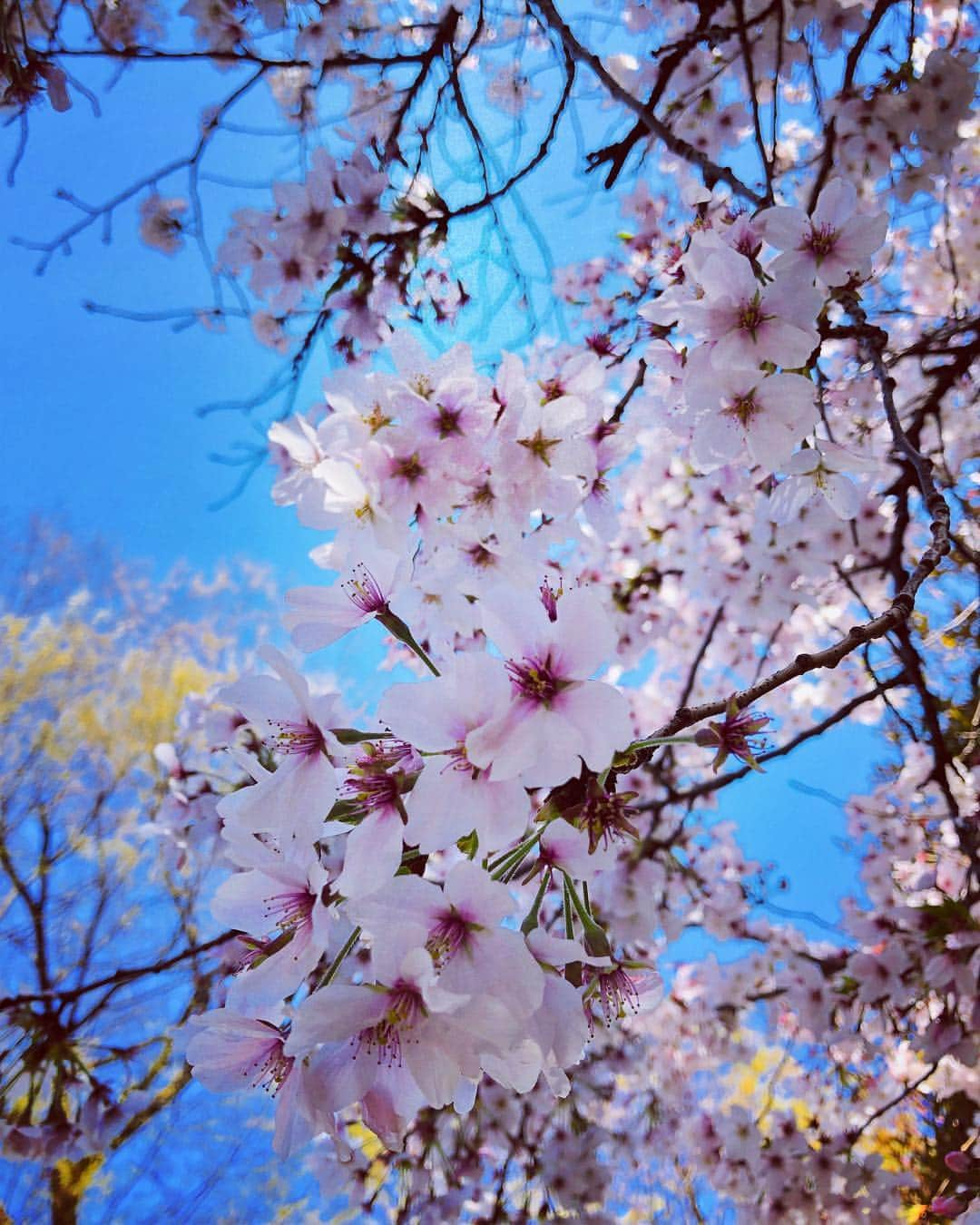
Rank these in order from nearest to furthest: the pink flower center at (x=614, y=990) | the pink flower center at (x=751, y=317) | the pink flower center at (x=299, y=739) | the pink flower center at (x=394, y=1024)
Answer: the pink flower center at (x=394, y=1024) → the pink flower center at (x=299, y=739) → the pink flower center at (x=614, y=990) → the pink flower center at (x=751, y=317)

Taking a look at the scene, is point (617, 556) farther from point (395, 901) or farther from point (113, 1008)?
point (113, 1008)

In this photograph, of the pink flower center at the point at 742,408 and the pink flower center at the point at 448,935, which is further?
the pink flower center at the point at 742,408

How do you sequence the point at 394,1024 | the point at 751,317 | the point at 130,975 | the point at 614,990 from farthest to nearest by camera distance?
1. the point at 130,975
2. the point at 751,317
3. the point at 614,990
4. the point at 394,1024

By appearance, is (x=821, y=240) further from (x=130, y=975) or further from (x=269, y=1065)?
(x=130, y=975)

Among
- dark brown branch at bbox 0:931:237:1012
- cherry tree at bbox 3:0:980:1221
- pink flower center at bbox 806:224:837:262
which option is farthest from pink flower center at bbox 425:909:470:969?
pink flower center at bbox 806:224:837:262

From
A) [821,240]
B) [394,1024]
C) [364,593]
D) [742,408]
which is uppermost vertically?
[821,240]

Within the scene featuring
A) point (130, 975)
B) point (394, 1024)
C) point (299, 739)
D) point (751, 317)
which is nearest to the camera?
point (394, 1024)

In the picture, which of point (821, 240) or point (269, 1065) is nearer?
point (269, 1065)

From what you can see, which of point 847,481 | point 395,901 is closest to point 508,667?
point 395,901

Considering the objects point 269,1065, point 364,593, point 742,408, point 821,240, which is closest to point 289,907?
point 269,1065

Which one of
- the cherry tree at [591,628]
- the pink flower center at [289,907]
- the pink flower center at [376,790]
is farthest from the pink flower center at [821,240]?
the pink flower center at [289,907]

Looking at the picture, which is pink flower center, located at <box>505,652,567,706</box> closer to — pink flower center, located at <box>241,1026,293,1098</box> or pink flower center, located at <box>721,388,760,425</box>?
pink flower center, located at <box>241,1026,293,1098</box>

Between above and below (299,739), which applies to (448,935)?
below

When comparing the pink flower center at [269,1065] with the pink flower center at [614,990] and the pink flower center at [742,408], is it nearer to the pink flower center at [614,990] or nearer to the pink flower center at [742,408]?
the pink flower center at [614,990]
